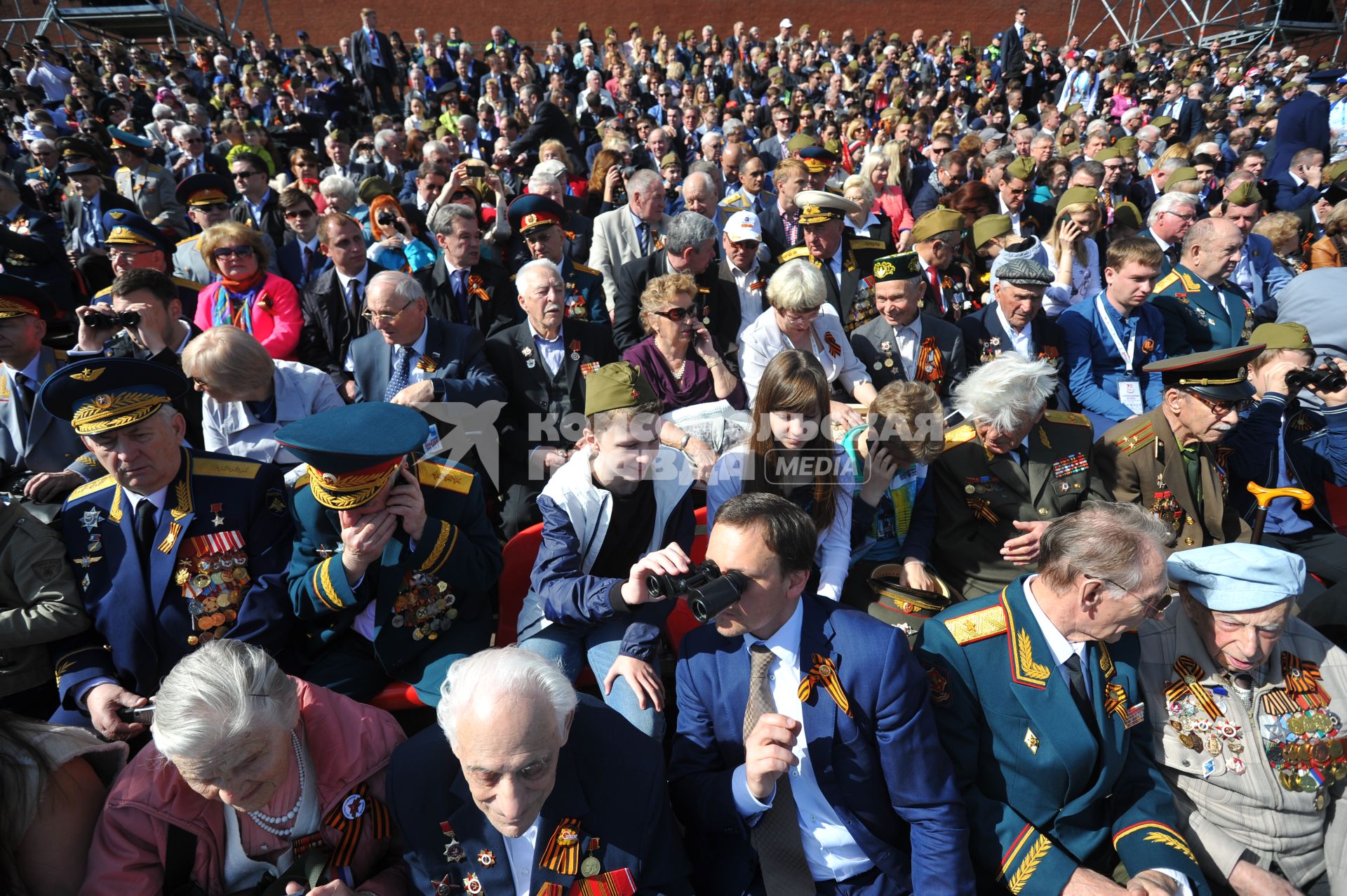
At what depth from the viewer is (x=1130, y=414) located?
4562 millimetres

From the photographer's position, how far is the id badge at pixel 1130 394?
15.3ft

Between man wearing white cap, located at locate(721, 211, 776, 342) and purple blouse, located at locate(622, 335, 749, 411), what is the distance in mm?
865

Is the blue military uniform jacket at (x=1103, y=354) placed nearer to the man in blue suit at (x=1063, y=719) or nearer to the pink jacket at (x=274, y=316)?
the man in blue suit at (x=1063, y=719)

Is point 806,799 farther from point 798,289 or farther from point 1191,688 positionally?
point 798,289

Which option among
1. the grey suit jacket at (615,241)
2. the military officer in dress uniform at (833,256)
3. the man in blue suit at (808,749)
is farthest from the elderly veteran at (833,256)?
the man in blue suit at (808,749)

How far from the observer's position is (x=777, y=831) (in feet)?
7.40

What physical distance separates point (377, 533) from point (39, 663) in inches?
→ 50.1

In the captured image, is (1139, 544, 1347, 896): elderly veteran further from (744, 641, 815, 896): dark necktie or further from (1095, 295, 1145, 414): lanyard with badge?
(1095, 295, 1145, 414): lanyard with badge

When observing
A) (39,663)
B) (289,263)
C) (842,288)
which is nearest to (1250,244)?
(842,288)

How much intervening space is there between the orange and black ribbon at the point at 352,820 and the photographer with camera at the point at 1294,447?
385cm

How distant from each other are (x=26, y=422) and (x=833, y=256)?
4632 mm

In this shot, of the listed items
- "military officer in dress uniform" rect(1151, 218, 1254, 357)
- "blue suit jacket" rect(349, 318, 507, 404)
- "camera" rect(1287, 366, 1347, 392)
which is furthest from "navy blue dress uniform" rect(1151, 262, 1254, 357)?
"blue suit jacket" rect(349, 318, 507, 404)

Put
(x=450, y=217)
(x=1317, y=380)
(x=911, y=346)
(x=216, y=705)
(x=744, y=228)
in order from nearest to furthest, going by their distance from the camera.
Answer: (x=216, y=705) → (x=1317, y=380) → (x=911, y=346) → (x=450, y=217) → (x=744, y=228)

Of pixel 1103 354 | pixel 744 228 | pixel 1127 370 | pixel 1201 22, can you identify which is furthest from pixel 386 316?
pixel 1201 22
